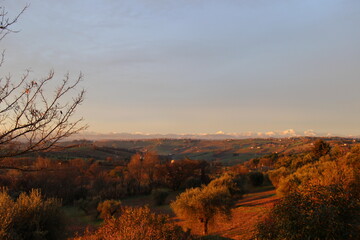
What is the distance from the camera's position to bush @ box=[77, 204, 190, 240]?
6.33 m

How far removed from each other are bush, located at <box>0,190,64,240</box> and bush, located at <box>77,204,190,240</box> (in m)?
4.64

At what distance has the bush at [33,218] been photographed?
10.6m

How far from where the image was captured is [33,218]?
11234mm

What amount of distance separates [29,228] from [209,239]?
335 inches

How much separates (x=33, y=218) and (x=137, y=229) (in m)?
7.76

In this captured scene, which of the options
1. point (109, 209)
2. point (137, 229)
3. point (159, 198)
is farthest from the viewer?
point (159, 198)

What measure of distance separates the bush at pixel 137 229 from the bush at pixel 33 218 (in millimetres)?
4642

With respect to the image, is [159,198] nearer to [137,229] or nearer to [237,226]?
[237,226]

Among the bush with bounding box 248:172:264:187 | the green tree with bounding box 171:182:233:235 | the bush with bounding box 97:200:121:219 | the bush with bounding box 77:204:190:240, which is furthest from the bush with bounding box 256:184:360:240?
the bush with bounding box 248:172:264:187

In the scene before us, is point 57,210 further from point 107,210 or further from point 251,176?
point 251,176

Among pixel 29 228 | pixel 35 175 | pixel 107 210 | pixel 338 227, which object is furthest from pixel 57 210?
pixel 35 175

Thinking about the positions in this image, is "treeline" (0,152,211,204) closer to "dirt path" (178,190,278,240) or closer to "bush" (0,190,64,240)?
"dirt path" (178,190,278,240)

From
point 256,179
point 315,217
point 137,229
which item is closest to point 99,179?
point 256,179

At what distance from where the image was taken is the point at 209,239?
11133mm
